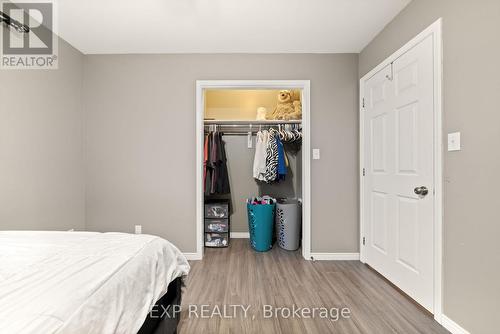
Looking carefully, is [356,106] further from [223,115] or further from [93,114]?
[93,114]

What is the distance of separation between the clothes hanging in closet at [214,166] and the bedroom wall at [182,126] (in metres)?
0.51

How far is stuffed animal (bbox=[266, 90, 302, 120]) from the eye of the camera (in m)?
3.44

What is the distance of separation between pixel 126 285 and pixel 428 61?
7.34 ft

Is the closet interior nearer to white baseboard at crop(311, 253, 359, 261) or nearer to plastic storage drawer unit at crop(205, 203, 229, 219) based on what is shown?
plastic storage drawer unit at crop(205, 203, 229, 219)

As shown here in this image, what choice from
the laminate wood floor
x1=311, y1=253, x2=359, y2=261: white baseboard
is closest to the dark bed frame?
the laminate wood floor

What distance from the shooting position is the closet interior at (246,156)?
3.26 meters

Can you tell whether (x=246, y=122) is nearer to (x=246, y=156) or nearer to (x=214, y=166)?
(x=246, y=156)

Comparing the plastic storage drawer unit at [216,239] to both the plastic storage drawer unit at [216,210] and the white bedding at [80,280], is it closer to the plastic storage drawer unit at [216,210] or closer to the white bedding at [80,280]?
the plastic storage drawer unit at [216,210]
